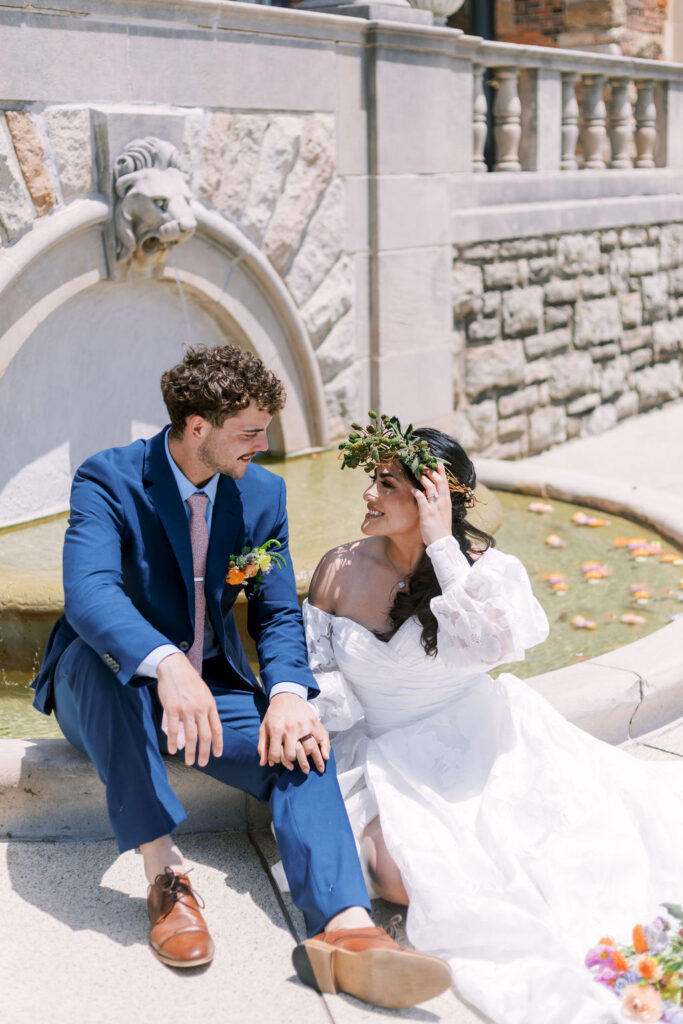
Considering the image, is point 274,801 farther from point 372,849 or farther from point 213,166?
point 213,166

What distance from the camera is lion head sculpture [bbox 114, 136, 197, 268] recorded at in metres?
5.21

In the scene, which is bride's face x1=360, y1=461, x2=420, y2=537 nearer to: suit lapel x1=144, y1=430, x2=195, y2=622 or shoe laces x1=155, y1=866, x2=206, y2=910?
suit lapel x1=144, y1=430, x2=195, y2=622

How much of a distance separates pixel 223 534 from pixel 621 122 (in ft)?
23.3

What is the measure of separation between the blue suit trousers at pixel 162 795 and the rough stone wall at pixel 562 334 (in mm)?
4973

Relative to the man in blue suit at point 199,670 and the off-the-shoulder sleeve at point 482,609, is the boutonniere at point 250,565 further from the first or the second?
the off-the-shoulder sleeve at point 482,609

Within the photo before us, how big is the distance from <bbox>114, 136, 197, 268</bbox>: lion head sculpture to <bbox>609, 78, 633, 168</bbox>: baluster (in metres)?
4.76

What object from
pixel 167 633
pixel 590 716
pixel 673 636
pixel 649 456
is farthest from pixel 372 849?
pixel 649 456

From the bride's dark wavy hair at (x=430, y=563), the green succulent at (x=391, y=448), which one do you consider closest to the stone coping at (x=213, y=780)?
the bride's dark wavy hair at (x=430, y=563)

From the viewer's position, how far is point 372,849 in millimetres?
2811

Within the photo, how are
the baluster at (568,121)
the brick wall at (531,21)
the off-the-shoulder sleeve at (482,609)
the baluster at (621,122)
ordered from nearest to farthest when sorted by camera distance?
1. the off-the-shoulder sleeve at (482,609)
2. the baluster at (568,121)
3. the baluster at (621,122)
4. the brick wall at (531,21)

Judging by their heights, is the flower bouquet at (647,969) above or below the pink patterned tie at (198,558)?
below

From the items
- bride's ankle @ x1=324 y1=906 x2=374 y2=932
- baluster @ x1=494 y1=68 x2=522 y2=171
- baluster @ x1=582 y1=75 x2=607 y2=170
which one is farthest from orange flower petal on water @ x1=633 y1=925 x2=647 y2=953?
baluster @ x1=582 y1=75 x2=607 y2=170

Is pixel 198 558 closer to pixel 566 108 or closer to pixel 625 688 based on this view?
pixel 625 688

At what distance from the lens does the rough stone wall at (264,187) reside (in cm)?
492
